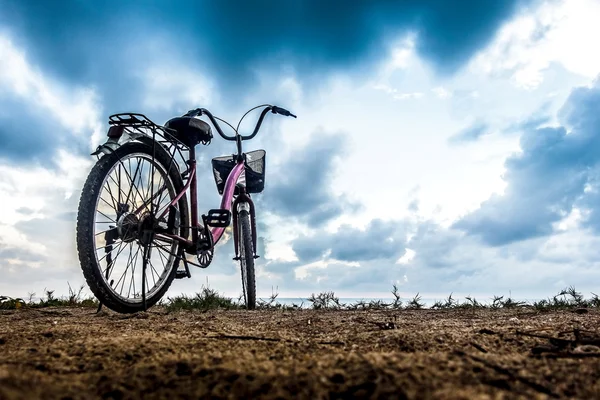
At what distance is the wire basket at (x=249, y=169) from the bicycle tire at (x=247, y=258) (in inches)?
19.4

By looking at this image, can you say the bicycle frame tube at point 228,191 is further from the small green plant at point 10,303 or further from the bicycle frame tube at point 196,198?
the small green plant at point 10,303

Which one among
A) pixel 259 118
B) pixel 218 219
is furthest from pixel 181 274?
pixel 259 118

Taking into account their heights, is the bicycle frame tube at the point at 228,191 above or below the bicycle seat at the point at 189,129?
below

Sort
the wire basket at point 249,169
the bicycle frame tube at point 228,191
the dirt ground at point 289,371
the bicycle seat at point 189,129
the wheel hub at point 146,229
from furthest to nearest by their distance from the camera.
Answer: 1. the wire basket at point 249,169
2. the bicycle frame tube at point 228,191
3. the bicycle seat at point 189,129
4. the wheel hub at point 146,229
5. the dirt ground at point 289,371

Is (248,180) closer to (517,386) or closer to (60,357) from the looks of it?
(60,357)

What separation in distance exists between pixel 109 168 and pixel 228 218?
1755 millimetres

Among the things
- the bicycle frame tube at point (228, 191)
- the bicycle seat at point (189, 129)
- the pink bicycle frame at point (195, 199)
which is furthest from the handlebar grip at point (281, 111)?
the bicycle seat at point (189, 129)

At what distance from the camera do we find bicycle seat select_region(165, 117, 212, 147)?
4801mm

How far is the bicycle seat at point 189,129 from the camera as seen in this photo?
4.80 meters

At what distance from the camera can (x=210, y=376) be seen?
1.39m

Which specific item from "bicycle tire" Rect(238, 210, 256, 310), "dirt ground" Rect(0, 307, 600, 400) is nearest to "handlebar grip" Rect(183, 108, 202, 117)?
"bicycle tire" Rect(238, 210, 256, 310)

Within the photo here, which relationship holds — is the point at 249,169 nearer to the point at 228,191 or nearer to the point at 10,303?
the point at 228,191

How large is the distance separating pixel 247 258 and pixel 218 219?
86 centimetres

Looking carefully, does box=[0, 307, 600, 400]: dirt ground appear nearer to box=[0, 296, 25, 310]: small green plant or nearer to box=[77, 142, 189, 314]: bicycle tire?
box=[77, 142, 189, 314]: bicycle tire
